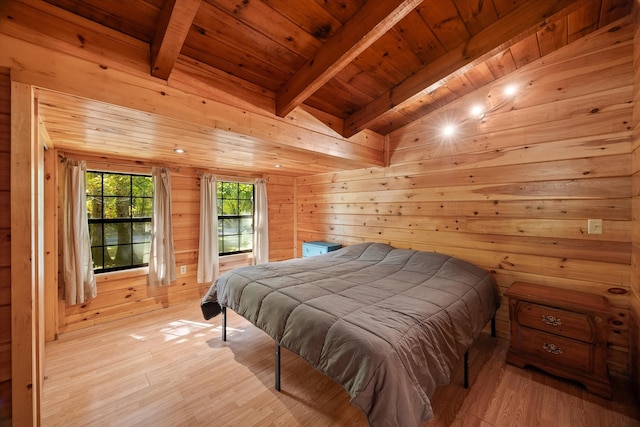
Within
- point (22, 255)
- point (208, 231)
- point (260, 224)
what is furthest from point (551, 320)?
point (208, 231)

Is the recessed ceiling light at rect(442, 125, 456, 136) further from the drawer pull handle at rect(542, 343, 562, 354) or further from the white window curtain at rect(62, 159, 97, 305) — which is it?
the white window curtain at rect(62, 159, 97, 305)

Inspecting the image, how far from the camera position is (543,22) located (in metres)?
1.53

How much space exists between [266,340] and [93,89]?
92.1 inches

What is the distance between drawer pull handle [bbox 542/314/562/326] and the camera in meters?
1.83

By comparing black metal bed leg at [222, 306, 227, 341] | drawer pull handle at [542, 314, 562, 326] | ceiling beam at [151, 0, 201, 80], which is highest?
ceiling beam at [151, 0, 201, 80]

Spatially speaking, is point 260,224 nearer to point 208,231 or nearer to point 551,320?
point 208,231

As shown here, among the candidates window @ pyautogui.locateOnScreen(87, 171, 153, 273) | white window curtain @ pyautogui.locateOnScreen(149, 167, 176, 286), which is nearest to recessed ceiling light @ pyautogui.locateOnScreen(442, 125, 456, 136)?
white window curtain @ pyautogui.locateOnScreen(149, 167, 176, 286)

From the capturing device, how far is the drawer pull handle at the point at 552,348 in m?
1.84

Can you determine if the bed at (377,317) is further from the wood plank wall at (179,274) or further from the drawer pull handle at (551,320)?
the wood plank wall at (179,274)

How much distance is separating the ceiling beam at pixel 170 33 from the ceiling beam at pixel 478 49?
1648mm

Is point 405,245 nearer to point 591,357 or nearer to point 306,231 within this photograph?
point 591,357

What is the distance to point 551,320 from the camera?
6.11 ft

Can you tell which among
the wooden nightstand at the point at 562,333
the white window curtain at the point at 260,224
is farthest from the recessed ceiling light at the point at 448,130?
the white window curtain at the point at 260,224

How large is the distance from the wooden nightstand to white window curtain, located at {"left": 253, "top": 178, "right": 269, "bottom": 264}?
3417 mm
